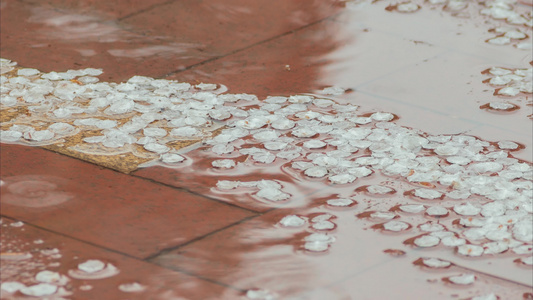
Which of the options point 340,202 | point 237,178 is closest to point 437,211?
point 340,202

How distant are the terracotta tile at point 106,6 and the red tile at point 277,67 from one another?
87 centimetres

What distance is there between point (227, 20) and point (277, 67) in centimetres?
70

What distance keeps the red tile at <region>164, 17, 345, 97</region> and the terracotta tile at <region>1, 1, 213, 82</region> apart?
16 centimetres

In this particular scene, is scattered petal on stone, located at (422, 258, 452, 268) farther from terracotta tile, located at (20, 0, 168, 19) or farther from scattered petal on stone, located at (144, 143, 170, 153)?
terracotta tile, located at (20, 0, 168, 19)

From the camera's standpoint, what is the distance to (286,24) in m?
5.02

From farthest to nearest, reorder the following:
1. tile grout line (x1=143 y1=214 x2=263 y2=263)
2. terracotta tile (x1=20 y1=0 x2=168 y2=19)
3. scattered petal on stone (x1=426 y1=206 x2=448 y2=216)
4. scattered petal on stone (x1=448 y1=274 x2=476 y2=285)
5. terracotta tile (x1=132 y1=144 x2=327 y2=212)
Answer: terracotta tile (x1=20 y1=0 x2=168 y2=19)
terracotta tile (x1=132 y1=144 x2=327 y2=212)
scattered petal on stone (x1=426 y1=206 x2=448 y2=216)
tile grout line (x1=143 y1=214 x2=263 y2=263)
scattered petal on stone (x1=448 y1=274 x2=476 y2=285)

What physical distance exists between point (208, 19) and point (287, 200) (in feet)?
6.76

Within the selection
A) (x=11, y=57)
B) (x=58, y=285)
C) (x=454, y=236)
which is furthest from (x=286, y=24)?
(x=58, y=285)

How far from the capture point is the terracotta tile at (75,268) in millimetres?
2672

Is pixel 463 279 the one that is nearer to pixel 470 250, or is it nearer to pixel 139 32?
pixel 470 250

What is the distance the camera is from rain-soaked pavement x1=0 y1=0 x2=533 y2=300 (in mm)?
2822

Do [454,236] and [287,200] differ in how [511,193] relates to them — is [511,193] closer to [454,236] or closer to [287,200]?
[454,236]

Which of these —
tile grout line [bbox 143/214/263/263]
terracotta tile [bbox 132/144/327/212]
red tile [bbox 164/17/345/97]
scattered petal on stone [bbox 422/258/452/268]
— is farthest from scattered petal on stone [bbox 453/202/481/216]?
red tile [bbox 164/17/345/97]

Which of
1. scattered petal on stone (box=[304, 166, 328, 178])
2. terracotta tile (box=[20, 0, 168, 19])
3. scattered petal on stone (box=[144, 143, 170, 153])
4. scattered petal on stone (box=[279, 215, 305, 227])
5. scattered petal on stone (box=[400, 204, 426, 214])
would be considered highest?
terracotta tile (box=[20, 0, 168, 19])
